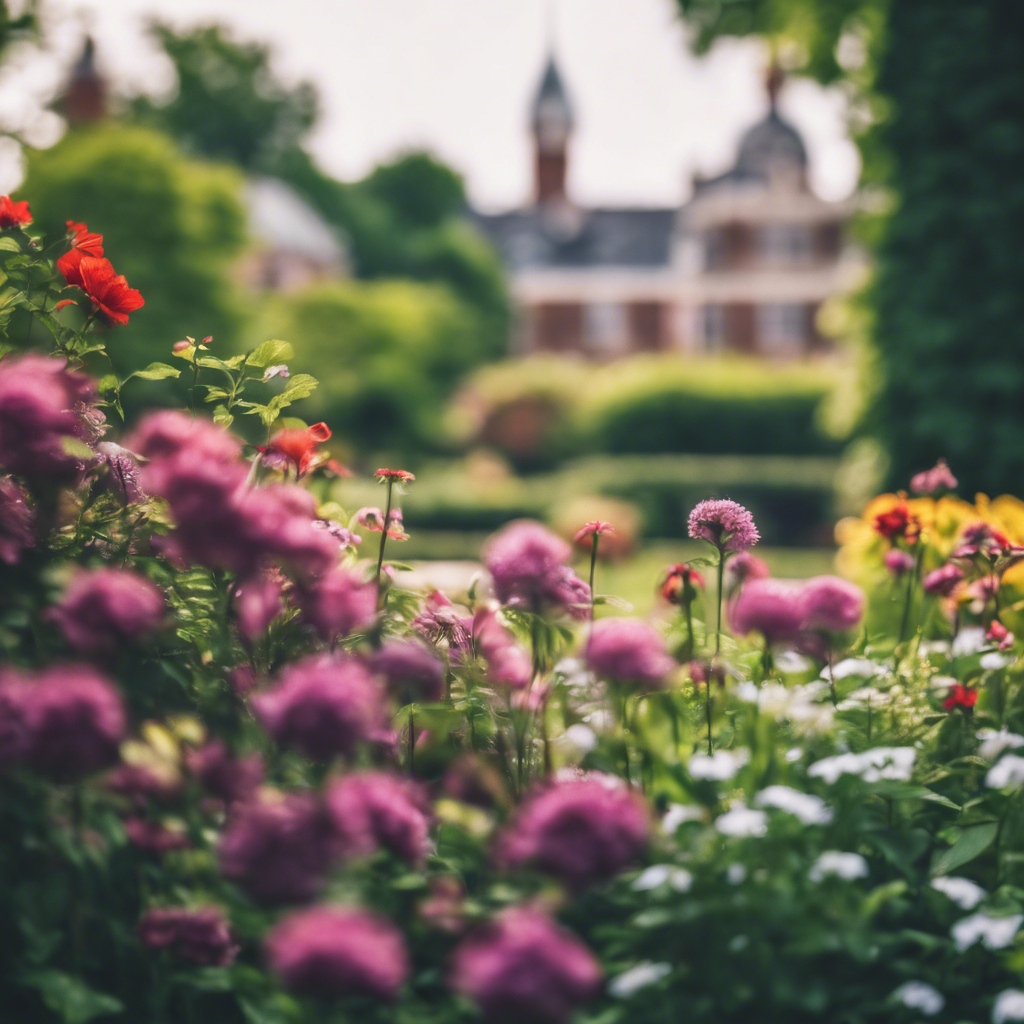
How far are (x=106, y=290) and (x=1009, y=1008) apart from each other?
5.73ft

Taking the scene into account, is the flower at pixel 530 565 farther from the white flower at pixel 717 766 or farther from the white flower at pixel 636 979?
the white flower at pixel 636 979

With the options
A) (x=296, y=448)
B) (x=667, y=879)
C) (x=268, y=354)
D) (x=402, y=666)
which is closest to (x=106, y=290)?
(x=268, y=354)

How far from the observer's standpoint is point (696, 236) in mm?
30875

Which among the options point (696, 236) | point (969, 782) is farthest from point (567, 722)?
point (696, 236)

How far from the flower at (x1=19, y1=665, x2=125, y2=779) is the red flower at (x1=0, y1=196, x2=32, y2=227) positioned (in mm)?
1281

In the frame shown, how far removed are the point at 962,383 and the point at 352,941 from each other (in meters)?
8.11

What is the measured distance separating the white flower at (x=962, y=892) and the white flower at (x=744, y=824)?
29 cm

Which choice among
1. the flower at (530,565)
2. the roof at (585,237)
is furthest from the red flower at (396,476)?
the roof at (585,237)

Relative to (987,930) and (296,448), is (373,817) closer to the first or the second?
(987,930)

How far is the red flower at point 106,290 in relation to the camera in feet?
6.32

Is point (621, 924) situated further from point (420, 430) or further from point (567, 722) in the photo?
point (420, 430)

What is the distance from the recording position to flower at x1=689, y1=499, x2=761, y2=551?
6.36 feet

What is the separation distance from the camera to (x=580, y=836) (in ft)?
3.94

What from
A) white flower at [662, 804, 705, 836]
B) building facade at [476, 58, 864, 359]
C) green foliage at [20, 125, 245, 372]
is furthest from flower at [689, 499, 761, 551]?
building facade at [476, 58, 864, 359]
